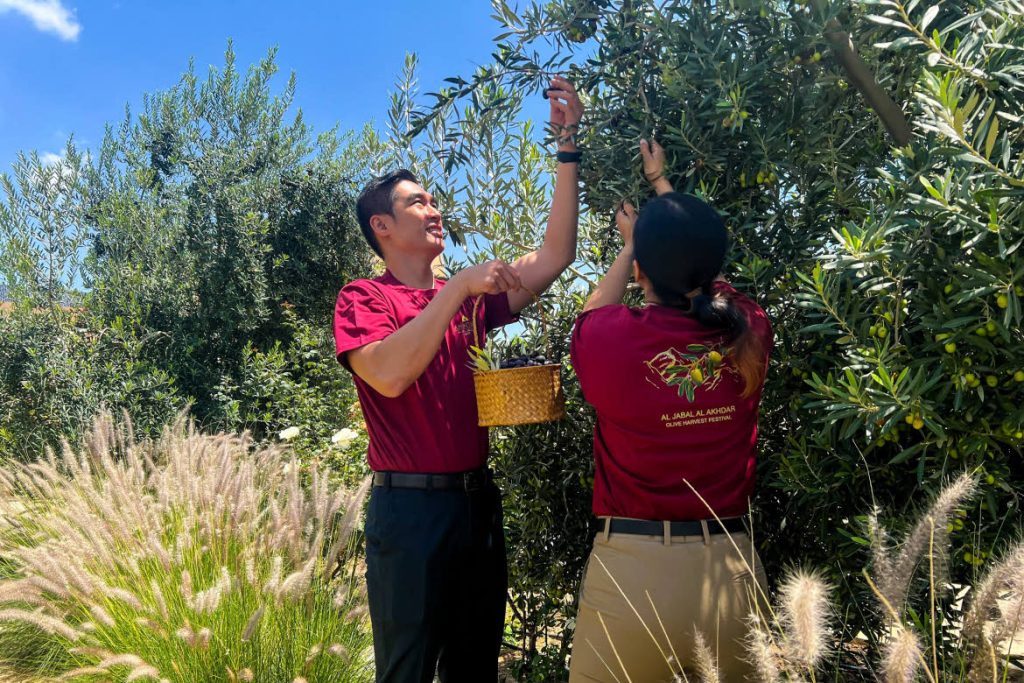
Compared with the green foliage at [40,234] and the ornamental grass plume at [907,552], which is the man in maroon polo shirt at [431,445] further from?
the green foliage at [40,234]

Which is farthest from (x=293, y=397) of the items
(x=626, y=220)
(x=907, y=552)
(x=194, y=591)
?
(x=907, y=552)

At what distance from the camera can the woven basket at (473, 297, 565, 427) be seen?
2617 millimetres

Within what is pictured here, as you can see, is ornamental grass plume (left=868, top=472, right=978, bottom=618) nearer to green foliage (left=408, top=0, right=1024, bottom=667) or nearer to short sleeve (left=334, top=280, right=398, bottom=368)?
green foliage (left=408, top=0, right=1024, bottom=667)

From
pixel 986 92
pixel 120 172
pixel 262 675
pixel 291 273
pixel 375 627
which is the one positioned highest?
pixel 120 172

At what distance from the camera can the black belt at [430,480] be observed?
9.73 ft

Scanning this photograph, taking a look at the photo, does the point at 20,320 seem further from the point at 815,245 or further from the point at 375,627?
the point at 815,245

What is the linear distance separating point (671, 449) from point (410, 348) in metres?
0.95

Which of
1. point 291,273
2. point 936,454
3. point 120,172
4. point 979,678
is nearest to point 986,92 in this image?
point 936,454

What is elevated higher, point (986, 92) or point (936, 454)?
point (986, 92)

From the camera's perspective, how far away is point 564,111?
3090 millimetres

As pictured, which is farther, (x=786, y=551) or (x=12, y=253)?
(x=12, y=253)

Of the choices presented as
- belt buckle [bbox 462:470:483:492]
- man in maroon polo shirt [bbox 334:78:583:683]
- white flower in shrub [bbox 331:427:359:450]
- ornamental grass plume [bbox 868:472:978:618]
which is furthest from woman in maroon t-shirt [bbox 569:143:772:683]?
white flower in shrub [bbox 331:427:359:450]

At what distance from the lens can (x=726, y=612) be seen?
90.8 inches

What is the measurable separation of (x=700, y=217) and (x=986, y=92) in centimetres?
85
